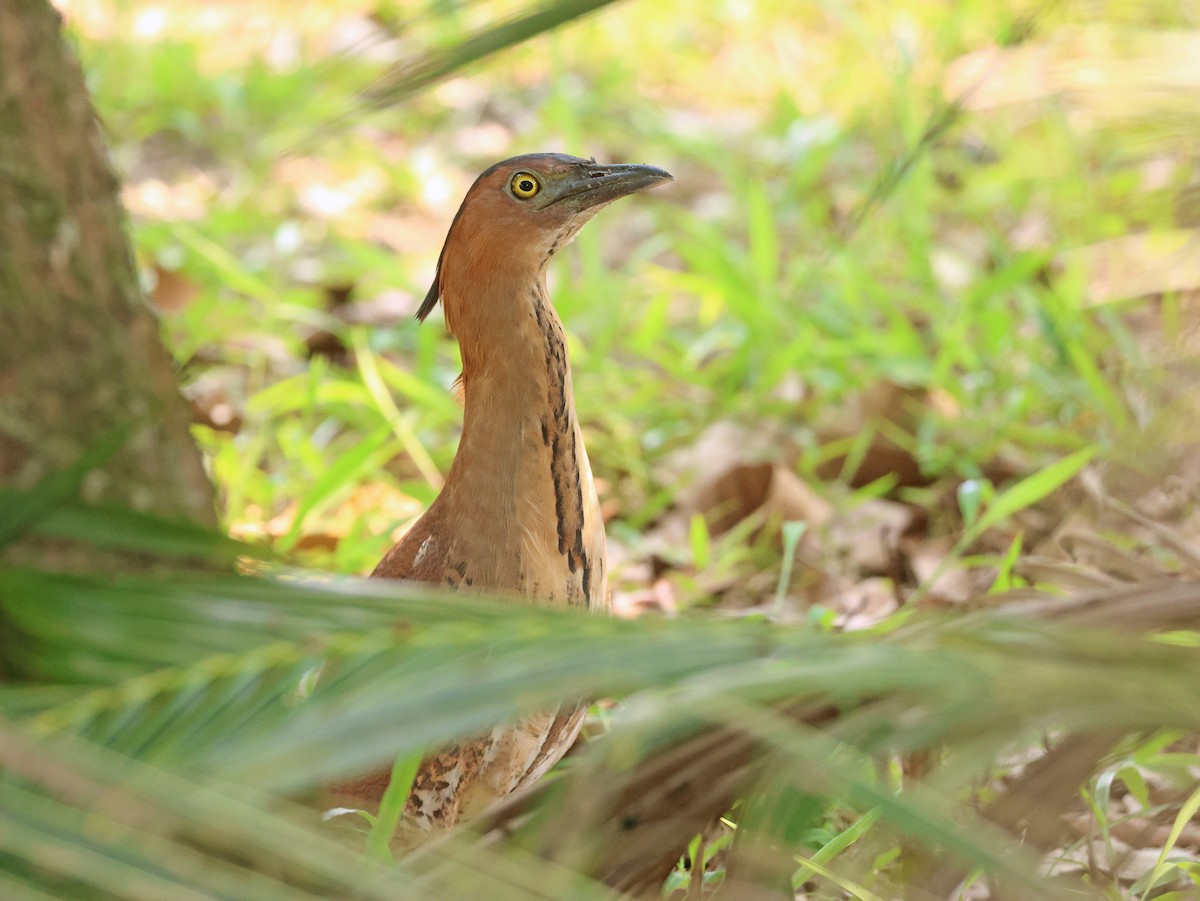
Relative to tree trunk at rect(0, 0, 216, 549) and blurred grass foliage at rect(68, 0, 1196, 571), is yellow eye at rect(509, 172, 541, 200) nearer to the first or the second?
blurred grass foliage at rect(68, 0, 1196, 571)

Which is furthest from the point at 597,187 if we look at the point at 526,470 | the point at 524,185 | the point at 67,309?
the point at 67,309

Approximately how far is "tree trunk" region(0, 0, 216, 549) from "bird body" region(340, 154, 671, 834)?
1.43ft

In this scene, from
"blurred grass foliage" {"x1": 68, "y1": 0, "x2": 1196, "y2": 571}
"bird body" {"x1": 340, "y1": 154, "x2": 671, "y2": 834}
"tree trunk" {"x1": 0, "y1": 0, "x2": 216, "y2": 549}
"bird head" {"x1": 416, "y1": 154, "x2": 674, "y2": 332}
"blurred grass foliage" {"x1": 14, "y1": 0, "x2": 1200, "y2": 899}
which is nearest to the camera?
"blurred grass foliage" {"x1": 14, "y1": 0, "x2": 1200, "y2": 899}

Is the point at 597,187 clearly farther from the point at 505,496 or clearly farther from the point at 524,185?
the point at 505,496

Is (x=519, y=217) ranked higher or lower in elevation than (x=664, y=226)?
higher

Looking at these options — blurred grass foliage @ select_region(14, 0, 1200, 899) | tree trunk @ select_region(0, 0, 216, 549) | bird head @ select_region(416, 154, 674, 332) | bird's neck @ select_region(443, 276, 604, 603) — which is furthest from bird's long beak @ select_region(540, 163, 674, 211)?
tree trunk @ select_region(0, 0, 216, 549)

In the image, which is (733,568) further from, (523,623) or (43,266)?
(523,623)

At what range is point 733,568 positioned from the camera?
3078mm

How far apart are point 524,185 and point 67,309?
0.77 metres

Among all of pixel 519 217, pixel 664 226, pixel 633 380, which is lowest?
pixel 633 380

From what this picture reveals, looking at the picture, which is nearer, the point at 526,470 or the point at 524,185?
the point at 526,470

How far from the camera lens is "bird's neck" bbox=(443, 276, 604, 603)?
196 cm

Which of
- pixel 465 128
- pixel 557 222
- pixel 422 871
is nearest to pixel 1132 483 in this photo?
pixel 557 222

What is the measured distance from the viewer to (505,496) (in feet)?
6.45
